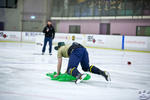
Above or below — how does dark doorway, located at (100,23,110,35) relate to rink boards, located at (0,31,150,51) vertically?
above

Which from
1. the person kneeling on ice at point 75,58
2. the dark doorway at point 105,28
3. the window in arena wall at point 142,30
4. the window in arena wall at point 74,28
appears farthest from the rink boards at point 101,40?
the window in arena wall at point 74,28

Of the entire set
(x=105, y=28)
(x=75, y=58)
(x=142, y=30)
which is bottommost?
(x=75, y=58)

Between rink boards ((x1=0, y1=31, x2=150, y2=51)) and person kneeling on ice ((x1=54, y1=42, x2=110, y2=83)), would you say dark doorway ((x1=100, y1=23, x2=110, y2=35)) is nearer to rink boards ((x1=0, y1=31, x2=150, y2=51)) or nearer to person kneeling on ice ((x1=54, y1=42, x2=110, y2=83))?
rink boards ((x1=0, y1=31, x2=150, y2=51))

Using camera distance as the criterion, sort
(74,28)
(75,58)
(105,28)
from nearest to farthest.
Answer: (75,58) < (105,28) < (74,28)

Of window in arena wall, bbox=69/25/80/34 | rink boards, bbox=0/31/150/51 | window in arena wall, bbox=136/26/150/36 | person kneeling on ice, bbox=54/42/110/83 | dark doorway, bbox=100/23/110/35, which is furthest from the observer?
window in arena wall, bbox=69/25/80/34

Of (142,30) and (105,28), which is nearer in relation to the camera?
(142,30)

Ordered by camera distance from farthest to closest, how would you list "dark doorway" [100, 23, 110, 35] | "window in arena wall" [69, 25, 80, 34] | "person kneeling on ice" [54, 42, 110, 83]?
"window in arena wall" [69, 25, 80, 34]
"dark doorway" [100, 23, 110, 35]
"person kneeling on ice" [54, 42, 110, 83]

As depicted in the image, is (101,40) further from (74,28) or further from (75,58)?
(74,28)

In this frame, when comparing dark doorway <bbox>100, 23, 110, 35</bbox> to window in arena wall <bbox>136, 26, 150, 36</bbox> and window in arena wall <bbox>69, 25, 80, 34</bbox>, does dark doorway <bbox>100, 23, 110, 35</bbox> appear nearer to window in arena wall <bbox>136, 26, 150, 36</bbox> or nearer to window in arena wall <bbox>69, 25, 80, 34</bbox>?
window in arena wall <bbox>69, 25, 80, 34</bbox>

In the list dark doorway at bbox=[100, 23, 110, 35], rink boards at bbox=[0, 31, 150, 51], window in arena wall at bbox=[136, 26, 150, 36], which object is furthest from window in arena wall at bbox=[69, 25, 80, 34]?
rink boards at bbox=[0, 31, 150, 51]

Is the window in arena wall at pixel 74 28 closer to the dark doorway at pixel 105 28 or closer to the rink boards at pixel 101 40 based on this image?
the dark doorway at pixel 105 28

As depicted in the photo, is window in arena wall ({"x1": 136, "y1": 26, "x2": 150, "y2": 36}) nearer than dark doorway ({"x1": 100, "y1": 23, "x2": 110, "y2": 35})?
Yes

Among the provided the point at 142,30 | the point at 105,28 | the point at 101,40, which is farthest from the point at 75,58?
the point at 105,28

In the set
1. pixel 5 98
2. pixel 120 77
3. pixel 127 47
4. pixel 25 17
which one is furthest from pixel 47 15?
pixel 5 98
